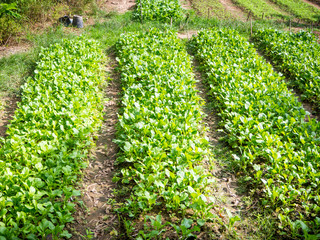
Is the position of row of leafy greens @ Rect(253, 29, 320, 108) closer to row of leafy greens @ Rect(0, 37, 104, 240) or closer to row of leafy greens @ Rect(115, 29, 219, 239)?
row of leafy greens @ Rect(115, 29, 219, 239)

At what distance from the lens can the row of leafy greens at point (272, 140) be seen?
400 cm

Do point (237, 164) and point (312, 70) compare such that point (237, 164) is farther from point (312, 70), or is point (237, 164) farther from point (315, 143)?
point (312, 70)

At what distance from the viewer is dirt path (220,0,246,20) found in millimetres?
16788

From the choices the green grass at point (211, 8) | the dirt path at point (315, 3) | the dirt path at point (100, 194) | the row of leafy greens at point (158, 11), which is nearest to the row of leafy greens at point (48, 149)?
the dirt path at point (100, 194)

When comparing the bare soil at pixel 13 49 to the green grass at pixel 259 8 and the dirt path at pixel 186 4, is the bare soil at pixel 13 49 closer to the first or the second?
the dirt path at pixel 186 4

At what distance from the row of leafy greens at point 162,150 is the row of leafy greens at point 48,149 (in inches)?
32.4

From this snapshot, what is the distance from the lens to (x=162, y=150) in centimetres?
472

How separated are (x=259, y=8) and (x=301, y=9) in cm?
302

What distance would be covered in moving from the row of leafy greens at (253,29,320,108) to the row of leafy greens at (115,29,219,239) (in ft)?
11.1

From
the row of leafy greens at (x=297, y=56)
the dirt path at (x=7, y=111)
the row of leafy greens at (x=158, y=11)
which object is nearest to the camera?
the dirt path at (x=7, y=111)

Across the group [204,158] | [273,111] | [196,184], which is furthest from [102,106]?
[273,111]

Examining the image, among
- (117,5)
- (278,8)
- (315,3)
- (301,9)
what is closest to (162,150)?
(117,5)

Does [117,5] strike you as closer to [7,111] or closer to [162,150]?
[7,111]

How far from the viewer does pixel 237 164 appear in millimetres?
4930
